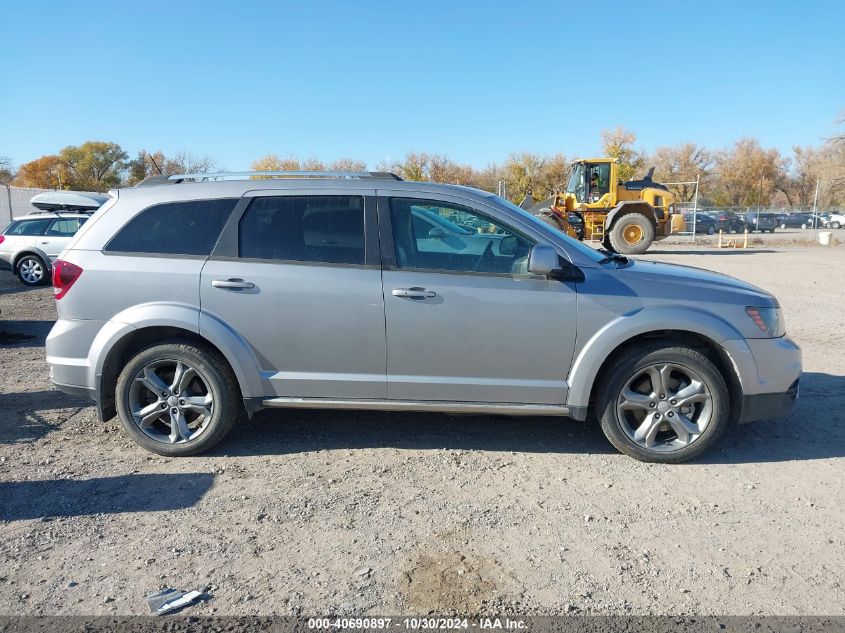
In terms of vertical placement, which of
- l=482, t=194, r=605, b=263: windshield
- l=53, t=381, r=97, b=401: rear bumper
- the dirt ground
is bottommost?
the dirt ground

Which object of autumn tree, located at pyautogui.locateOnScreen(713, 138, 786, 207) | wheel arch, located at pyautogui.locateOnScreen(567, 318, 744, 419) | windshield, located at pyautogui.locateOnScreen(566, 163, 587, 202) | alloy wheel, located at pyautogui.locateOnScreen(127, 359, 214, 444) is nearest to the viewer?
wheel arch, located at pyautogui.locateOnScreen(567, 318, 744, 419)

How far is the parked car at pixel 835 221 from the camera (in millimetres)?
46594

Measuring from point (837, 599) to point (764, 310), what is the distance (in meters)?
1.99

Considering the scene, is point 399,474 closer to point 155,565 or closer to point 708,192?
point 155,565

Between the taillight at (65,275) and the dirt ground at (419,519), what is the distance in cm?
118

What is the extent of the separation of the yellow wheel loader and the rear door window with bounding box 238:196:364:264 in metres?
17.4

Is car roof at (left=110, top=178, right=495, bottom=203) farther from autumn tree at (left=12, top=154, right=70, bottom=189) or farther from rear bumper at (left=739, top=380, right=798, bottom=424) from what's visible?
autumn tree at (left=12, top=154, right=70, bottom=189)

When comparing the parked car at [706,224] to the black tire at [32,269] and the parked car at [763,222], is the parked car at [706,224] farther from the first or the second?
the black tire at [32,269]

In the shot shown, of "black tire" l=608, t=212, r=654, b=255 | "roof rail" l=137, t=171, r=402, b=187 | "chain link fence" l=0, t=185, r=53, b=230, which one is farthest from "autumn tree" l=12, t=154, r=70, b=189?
"roof rail" l=137, t=171, r=402, b=187

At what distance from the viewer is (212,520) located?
3.55 metres

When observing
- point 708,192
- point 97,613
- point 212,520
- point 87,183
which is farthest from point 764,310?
point 708,192

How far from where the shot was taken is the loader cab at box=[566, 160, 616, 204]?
869 inches

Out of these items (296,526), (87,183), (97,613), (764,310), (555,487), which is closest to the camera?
(97,613)

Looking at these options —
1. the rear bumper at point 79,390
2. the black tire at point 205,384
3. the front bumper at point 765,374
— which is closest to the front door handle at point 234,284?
the black tire at point 205,384
